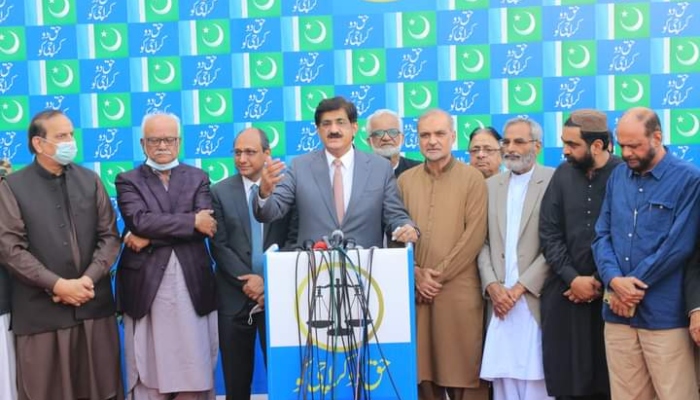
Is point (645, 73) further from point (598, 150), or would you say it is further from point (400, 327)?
point (400, 327)

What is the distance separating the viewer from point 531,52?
5047 mm

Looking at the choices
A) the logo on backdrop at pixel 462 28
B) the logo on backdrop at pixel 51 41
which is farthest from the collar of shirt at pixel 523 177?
the logo on backdrop at pixel 51 41

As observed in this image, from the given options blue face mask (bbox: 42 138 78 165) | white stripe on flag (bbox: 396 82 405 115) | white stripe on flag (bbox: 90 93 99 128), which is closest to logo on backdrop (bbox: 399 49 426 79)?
white stripe on flag (bbox: 396 82 405 115)

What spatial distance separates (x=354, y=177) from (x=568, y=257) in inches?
44.3

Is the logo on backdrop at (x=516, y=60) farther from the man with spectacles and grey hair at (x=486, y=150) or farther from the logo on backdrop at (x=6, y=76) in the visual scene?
the logo on backdrop at (x=6, y=76)

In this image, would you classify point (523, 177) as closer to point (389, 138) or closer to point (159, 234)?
point (389, 138)

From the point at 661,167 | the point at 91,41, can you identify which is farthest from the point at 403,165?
the point at 91,41

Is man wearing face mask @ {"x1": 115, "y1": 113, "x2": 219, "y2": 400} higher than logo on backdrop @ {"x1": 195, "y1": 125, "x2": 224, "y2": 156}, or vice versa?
logo on backdrop @ {"x1": 195, "y1": 125, "x2": 224, "y2": 156}

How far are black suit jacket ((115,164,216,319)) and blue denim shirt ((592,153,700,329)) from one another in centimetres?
204

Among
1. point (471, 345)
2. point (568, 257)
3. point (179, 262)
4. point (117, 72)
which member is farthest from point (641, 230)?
point (117, 72)

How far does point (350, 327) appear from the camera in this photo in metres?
3.12

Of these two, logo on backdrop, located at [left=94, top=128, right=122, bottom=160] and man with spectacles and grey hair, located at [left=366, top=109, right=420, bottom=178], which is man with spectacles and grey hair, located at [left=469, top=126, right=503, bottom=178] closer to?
man with spectacles and grey hair, located at [left=366, top=109, right=420, bottom=178]

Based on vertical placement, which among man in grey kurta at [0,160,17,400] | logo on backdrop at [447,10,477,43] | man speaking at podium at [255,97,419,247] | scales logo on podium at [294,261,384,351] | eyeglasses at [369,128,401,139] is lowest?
man in grey kurta at [0,160,17,400]

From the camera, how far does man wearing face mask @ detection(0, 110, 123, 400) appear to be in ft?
12.8
